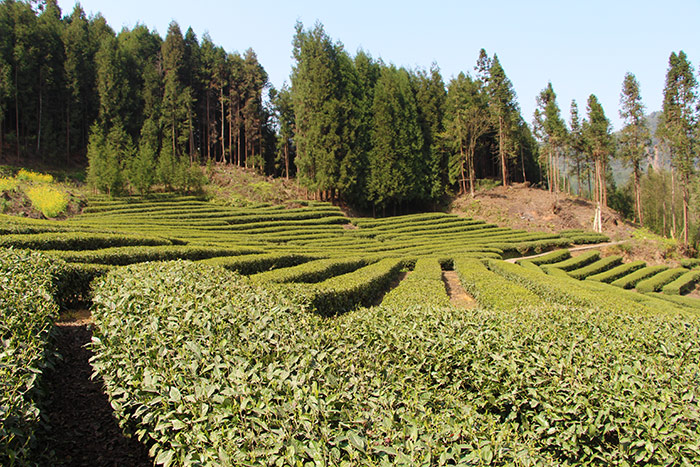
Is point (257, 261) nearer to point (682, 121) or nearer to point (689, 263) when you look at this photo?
point (689, 263)

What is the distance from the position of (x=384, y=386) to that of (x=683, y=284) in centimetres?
2685

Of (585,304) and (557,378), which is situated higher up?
(557,378)

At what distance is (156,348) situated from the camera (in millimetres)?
4266

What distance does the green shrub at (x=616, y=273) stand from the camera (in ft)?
77.6

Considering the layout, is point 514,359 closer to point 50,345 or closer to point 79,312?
point 50,345

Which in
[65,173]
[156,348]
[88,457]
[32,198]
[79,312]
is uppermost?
[65,173]

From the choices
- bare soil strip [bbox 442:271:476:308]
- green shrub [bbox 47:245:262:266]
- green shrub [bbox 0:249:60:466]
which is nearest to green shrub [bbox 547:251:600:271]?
bare soil strip [bbox 442:271:476:308]

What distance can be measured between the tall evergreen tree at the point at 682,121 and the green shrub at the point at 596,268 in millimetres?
12679

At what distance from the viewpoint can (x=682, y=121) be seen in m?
36.5

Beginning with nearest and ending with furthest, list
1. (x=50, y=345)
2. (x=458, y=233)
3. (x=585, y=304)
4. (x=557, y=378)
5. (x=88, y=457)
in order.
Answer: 1. (x=557, y=378)
2. (x=88, y=457)
3. (x=50, y=345)
4. (x=585, y=304)
5. (x=458, y=233)

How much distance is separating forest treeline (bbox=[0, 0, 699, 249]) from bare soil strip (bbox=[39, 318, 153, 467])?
97.2 ft

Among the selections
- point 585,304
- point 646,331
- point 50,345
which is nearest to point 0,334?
point 50,345

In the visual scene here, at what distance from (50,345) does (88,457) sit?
155 cm

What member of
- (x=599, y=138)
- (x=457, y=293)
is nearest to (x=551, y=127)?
(x=599, y=138)
